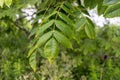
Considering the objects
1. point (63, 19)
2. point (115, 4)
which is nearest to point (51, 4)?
point (63, 19)

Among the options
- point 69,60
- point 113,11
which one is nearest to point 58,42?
point 113,11

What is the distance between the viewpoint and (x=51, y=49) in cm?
195

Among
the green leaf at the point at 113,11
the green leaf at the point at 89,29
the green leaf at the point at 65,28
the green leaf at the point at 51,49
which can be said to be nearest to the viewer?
the green leaf at the point at 113,11

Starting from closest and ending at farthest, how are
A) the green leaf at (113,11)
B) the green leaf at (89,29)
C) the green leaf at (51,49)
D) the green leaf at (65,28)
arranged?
the green leaf at (113,11) → the green leaf at (51,49) → the green leaf at (65,28) → the green leaf at (89,29)

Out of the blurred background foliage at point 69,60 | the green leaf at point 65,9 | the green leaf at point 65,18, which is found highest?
the green leaf at point 65,9

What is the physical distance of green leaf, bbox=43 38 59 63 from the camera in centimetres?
193

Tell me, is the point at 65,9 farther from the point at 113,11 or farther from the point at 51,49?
the point at 113,11

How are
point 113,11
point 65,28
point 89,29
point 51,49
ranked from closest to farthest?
point 113,11, point 51,49, point 65,28, point 89,29

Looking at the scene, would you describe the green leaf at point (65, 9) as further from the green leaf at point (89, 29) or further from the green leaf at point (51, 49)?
the green leaf at point (51, 49)

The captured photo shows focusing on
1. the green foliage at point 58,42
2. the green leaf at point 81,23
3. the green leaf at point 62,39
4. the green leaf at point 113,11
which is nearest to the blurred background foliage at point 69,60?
the green foliage at point 58,42

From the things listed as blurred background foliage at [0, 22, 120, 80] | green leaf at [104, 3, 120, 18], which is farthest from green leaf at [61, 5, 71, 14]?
blurred background foliage at [0, 22, 120, 80]

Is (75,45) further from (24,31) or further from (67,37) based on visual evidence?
(67,37)

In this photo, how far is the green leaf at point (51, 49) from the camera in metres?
1.93

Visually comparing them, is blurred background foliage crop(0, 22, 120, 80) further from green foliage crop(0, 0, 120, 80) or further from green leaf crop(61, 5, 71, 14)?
Result: green leaf crop(61, 5, 71, 14)
